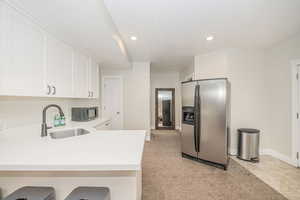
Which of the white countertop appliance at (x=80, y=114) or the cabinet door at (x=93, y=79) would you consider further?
the cabinet door at (x=93, y=79)

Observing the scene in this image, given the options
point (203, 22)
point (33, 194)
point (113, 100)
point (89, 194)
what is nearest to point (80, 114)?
point (113, 100)

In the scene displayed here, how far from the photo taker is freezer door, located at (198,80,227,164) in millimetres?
2535

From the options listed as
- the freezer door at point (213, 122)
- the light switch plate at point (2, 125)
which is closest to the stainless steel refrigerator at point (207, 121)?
the freezer door at point (213, 122)

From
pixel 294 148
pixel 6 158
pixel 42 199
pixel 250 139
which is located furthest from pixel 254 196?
pixel 6 158

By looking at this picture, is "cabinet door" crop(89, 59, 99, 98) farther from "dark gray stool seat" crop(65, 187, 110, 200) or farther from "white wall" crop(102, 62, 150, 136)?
"dark gray stool seat" crop(65, 187, 110, 200)

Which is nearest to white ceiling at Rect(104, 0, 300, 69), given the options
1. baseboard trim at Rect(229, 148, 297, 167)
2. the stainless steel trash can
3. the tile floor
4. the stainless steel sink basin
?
the stainless steel sink basin

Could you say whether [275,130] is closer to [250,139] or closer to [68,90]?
[250,139]

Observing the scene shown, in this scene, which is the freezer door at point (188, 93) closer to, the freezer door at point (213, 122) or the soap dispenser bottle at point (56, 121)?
the freezer door at point (213, 122)

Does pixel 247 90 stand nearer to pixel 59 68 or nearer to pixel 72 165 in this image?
pixel 72 165

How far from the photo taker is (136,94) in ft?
14.8

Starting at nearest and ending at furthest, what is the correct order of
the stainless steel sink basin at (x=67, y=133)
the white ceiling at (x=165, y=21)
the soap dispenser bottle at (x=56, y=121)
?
the white ceiling at (x=165, y=21)
the stainless steel sink basin at (x=67, y=133)
the soap dispenser bottle at (x=56, y=121)

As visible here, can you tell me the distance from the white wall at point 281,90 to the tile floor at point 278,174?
0.31 meters

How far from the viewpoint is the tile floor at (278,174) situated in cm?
198

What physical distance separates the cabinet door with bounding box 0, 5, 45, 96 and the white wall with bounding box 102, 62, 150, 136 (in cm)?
288
